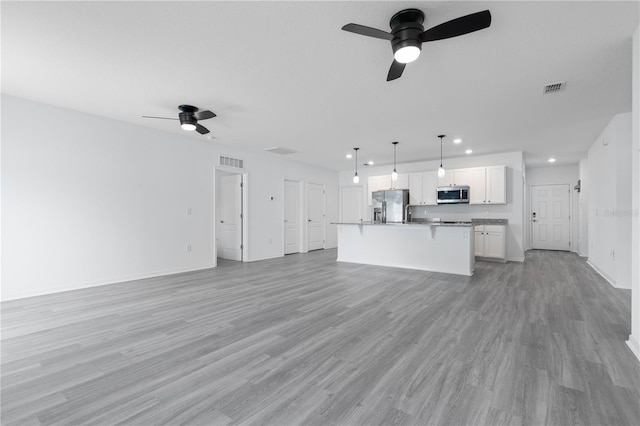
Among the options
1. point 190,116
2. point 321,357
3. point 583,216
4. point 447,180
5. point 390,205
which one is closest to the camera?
point 321,357

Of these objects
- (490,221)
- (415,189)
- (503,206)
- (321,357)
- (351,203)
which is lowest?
(321,357)

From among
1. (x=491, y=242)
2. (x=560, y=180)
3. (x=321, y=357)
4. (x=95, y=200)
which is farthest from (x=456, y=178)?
(x=95, y=200)

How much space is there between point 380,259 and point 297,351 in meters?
4.20

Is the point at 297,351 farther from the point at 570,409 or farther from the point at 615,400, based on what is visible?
the point at 615,400

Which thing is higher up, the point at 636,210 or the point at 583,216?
the point at 636,210

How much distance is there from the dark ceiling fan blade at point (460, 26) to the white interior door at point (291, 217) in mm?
6316

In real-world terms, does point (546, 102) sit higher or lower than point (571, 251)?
higher

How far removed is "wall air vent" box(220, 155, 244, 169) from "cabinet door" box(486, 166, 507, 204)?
598 centimetres

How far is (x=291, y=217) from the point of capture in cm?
843

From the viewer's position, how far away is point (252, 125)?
5051 millimetres

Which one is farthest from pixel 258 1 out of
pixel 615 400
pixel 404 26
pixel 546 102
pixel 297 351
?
pixel 546 102

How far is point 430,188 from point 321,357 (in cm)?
649

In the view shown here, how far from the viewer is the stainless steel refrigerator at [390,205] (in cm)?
801

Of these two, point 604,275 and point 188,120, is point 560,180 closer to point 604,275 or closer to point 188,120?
point 604,275
